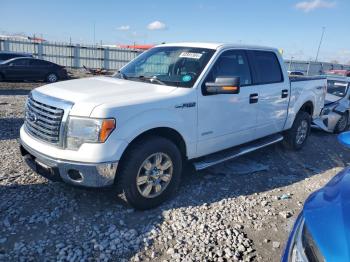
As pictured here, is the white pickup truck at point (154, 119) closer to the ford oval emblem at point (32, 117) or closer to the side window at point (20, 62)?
the ford oval emblem at point (32, 117)

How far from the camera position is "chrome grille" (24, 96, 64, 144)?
3.25 meters

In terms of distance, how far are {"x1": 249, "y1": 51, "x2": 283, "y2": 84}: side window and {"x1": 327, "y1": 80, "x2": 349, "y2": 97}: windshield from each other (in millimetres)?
4556

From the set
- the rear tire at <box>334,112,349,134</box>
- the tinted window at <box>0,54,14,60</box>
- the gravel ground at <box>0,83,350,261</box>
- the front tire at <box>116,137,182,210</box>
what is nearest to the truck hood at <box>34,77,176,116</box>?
the front tire at <box>116,137,182,210</box>

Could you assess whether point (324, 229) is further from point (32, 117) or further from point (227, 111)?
point (32, 117)

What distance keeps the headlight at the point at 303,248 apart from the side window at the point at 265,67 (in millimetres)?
3254

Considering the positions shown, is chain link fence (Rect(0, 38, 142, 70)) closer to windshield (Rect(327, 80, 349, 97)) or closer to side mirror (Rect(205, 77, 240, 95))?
windshield (Rect(327, 80, 349, 97))

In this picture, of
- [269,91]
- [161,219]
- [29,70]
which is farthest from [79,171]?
[29,70]

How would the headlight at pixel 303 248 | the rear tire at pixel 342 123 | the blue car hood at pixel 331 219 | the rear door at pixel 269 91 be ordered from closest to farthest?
the blue car hood at pixel 331 219
the headlight at pixel 303 248
the rear door at pixel 269 91
the rear tire at pixel 342 123

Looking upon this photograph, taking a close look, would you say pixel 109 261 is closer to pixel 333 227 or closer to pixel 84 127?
pixel 84 127

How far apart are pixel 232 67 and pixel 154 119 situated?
170 centimetres

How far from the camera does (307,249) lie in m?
1.77

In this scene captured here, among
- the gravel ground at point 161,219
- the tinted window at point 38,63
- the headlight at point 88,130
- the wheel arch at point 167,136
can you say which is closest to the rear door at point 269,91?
the gravel ground at point 161,219

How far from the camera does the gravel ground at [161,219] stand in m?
3.01

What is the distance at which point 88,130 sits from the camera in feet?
10.2
